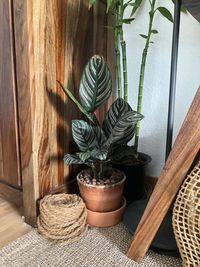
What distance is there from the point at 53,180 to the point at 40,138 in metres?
0.22

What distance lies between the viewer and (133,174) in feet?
4.09

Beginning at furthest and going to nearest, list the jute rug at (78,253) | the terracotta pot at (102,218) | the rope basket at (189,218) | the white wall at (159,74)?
the white wall at (159,74), the terracotta pot at (102,218), the jute rug at (78,253), the rope basket at (189,218)

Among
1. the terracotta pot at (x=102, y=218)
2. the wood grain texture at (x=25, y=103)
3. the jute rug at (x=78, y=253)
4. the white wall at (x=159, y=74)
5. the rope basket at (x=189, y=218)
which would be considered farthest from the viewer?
the white wall at (x=159, y=74)

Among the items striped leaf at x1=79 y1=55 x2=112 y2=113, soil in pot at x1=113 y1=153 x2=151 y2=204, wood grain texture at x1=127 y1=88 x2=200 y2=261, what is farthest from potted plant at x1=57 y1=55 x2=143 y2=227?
wood grain texture at x1=127 y1=88 x2=200 y2=261

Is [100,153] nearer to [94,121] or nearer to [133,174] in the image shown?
[94,121]

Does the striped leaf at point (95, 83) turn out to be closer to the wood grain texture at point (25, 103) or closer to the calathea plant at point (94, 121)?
the calathea plant at point (94, 121)

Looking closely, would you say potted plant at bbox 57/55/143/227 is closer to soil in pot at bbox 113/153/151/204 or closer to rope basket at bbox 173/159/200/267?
soil in pot at bbox 113/153/151/204

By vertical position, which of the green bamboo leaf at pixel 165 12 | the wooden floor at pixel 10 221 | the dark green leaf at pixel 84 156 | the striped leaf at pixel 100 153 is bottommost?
the wooden floor at pixel 10 221

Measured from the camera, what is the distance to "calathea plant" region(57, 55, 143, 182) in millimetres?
1007

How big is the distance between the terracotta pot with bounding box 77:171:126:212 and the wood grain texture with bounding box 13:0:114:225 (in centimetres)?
18

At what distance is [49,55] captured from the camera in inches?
42.1

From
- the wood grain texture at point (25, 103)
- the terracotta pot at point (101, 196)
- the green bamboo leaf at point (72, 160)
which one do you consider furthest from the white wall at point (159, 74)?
the wood grain texture at point (25, 103)

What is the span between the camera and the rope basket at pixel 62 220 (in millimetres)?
998

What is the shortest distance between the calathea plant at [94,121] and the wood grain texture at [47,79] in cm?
12
